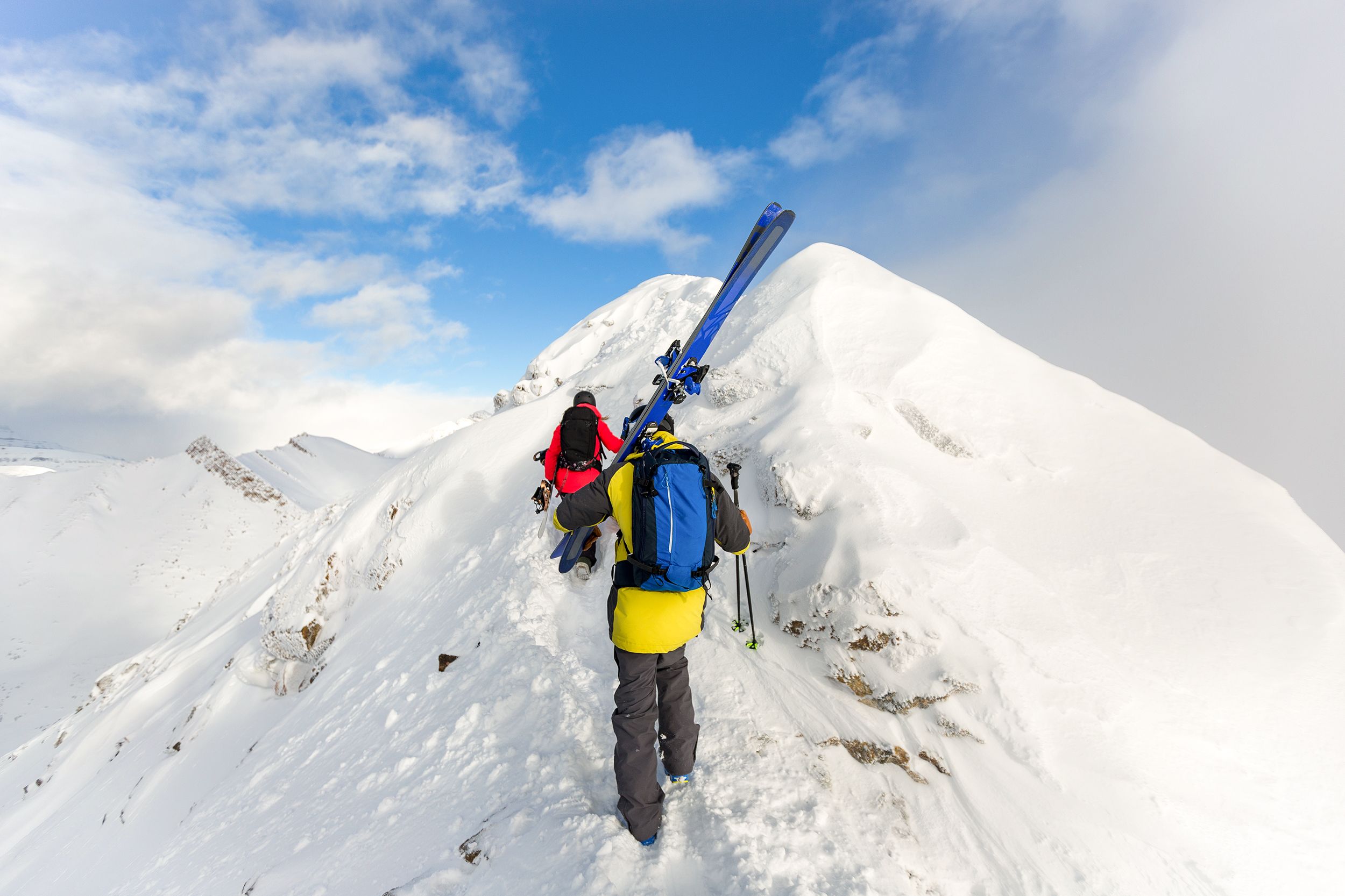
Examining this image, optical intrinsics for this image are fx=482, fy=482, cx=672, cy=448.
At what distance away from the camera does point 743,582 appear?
6.76 meters

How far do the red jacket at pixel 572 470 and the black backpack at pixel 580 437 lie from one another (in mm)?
61

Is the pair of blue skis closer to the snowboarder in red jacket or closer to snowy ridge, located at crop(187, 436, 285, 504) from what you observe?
the snowboarder in red jacket

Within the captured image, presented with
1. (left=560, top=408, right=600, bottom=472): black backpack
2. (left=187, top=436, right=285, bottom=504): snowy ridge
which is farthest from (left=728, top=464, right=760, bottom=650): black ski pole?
(left=187, top=436, right=285, bottom=504): snowy ridge

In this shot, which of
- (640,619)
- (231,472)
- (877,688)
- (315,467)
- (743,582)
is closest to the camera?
(640,619)

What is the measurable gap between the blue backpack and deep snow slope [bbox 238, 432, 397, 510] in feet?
186

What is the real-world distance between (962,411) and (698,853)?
24.6 feet

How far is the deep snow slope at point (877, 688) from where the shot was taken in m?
3.97

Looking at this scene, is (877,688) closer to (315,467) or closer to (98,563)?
(98,563)

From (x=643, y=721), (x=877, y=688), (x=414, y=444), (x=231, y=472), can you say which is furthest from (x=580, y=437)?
(x=414, y=444)

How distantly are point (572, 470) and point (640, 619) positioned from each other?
12.7 ft

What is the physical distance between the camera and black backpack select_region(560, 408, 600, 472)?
7.09 meters

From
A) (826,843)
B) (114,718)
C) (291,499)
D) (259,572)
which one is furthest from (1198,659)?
(291,499)

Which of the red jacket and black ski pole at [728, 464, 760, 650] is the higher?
the red jacket

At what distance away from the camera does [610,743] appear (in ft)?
16.4
